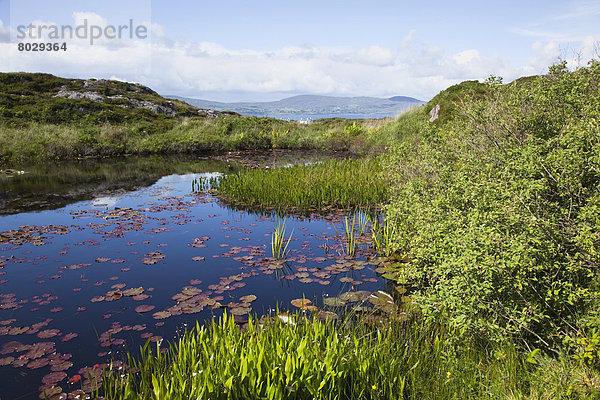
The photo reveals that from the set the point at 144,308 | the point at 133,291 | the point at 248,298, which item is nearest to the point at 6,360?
the point at 144,308

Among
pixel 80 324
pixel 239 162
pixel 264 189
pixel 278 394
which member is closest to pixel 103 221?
pixel 264 189

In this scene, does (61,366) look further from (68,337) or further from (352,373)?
(352,373)

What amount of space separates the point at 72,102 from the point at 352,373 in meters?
40.8

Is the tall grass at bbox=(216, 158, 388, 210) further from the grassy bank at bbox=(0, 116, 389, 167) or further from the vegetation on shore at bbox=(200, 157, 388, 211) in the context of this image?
the grassy bank at bbox=(0, 116, 389, 167)

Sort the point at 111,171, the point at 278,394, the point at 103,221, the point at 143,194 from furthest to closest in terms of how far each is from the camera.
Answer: the point at 111,171 → the point at 143,194 → the point at 103,221 → the point at 278,394

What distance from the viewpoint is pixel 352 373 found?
10.2 ft

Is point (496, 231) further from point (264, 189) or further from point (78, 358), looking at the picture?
point (264, 189)

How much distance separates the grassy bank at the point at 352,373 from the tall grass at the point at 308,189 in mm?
7107

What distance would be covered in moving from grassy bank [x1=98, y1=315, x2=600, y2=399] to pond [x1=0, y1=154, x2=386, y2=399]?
1250mm

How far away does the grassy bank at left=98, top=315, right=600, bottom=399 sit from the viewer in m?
2.71

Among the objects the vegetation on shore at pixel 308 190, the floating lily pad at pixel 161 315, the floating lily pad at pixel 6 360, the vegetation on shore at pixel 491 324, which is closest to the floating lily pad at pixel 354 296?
the vegetation on shore at pixel 491 324

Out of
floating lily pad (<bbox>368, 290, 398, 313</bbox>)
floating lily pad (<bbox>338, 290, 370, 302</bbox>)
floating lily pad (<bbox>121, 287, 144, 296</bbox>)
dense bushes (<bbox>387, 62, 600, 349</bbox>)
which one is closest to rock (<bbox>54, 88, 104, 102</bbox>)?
floating lily pad (<bbox>121, 287, 144, 296</bbox>)

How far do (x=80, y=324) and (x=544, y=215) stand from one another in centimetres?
537

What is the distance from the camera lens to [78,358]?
3.99 m
